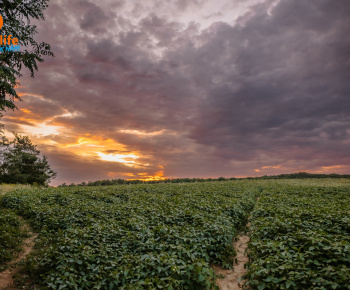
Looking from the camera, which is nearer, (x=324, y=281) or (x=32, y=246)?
(x=324, y=281)

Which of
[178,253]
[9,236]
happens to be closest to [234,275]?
[178,253]

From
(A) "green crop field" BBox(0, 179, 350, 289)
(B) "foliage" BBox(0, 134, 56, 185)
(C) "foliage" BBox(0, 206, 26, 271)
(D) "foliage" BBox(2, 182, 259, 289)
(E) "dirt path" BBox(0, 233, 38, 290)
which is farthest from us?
(B) "foliage" BBox(0, 134, 56, 185)

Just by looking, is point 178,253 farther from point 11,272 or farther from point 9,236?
point 9,236

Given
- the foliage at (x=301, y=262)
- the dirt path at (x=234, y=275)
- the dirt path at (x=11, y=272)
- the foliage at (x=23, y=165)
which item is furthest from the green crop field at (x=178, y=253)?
the foliage at (x=23, y=165)

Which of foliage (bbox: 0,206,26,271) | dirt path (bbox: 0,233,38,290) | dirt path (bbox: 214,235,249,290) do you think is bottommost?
dirt path (bbox: 214,235,249,290)

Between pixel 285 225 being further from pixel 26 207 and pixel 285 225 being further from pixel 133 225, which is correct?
pixel 26 207

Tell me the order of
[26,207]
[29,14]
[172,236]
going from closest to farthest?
[172,236] → [26,207] → [29,14]

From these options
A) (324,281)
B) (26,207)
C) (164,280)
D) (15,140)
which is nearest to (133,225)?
(164,280)

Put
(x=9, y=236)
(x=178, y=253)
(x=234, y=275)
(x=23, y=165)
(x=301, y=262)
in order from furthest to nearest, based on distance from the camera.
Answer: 1. (x=23, y=165)
2. (x=9, y=236)
3. (x=234, y=275)
4. (x=178, y=253)
5. (x=301, y=262)

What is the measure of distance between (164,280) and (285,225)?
23.8 feet

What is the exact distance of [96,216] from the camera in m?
14.3

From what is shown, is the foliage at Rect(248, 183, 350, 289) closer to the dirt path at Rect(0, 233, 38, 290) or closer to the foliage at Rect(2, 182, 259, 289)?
the foliage at Rect(2, 182, 259, 289)

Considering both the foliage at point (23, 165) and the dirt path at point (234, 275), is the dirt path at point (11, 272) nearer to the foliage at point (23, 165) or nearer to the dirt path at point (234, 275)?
the dirt path at point (234, 275)

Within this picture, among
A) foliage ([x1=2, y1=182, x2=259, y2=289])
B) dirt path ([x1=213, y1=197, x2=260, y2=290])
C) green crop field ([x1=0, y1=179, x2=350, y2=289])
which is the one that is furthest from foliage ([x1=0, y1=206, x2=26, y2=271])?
dirt path ([x1=213, y1=197, x2=260, y2=290])
